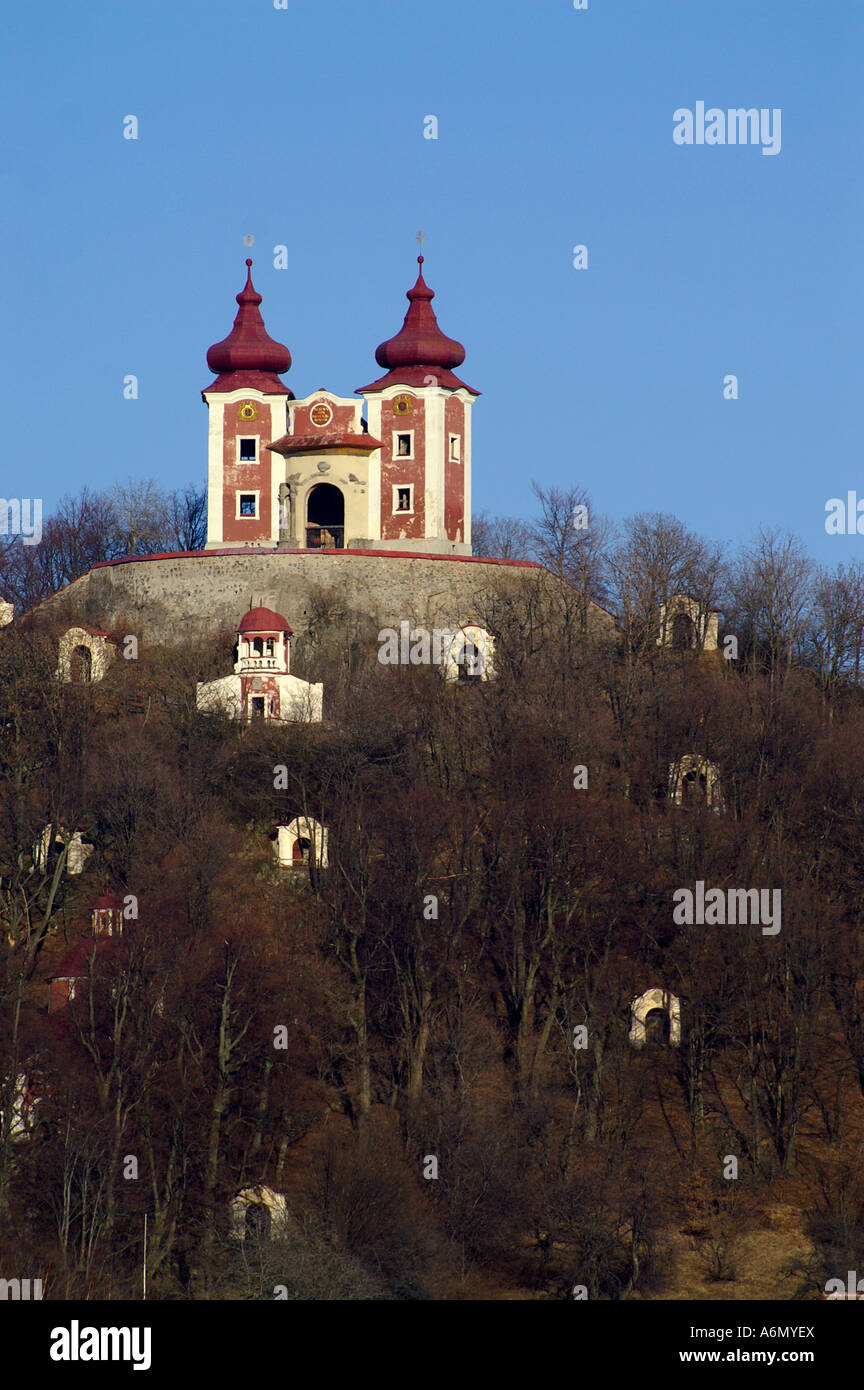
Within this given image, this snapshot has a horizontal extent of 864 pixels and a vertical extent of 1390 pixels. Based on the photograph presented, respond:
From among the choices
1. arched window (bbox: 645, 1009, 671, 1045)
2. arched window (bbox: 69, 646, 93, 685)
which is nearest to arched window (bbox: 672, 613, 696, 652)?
arched window (bbox: 69, 646, 93, 685)

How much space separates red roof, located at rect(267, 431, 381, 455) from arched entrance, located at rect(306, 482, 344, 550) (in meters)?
1.01

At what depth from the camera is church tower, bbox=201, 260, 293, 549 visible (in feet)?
223

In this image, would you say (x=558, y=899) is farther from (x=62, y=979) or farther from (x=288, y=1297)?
(x=288, y=1297)

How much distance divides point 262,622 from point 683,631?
40.8 feet

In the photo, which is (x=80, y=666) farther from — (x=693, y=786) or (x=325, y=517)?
(x=693, y=786)

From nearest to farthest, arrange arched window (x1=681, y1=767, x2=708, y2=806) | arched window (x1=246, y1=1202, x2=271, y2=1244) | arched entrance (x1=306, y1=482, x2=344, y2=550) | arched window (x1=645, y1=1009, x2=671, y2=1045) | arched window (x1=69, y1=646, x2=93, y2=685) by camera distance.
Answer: arched window (x1=246, y1=1202, x2=271, y2=1244), arched window (x1=645, y1=1009, x2=671, y2=1045), arched window (x1=681, y1=767, x2=708, y2=806), arched window (x1=69, y1=646, x2=93, y2=685), arched entrance (x1=306, y1=482, x2=344, y2=550)

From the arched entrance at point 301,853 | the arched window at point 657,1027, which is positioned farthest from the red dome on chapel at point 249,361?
the arched window at point 657,1027

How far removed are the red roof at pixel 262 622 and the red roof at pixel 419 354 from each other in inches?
395

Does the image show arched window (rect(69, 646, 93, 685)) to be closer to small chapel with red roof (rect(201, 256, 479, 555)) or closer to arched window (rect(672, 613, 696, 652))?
small chapel with red roof (rect(201, 256, 479, 555))

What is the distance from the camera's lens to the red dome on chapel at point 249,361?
69625 millimetres

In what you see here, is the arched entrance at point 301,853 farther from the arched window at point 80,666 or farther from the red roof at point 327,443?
the red roof at point 327,443

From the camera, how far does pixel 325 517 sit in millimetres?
68812

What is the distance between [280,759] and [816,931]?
45.3ft

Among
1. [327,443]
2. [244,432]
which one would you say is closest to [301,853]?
[327,443]
